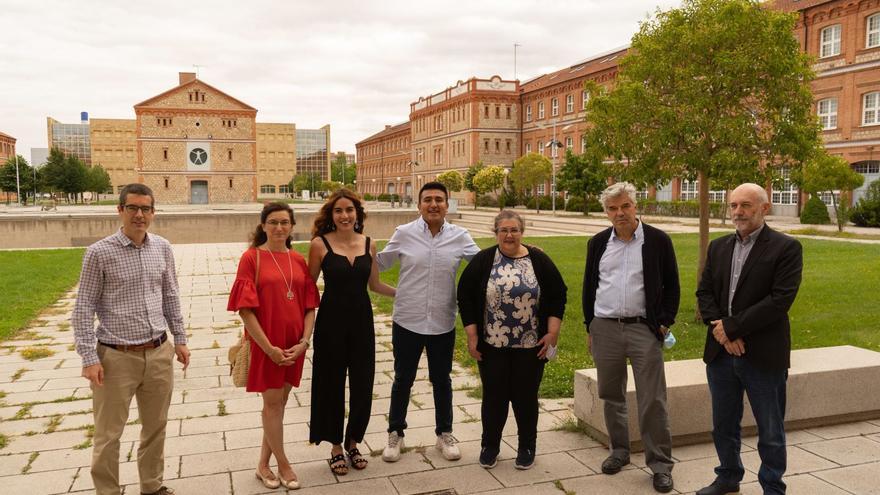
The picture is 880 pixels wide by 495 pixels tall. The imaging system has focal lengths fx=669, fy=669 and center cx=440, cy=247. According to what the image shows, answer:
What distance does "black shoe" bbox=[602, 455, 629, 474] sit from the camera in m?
4.45


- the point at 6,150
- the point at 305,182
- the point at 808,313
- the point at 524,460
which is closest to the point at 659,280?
the point at 524,460

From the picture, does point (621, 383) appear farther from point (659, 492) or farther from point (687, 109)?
point (687, 109)

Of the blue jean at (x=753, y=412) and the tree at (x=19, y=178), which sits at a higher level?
the tree at (x=19, y=178)

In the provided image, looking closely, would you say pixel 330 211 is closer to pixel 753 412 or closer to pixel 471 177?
pixel 753 412

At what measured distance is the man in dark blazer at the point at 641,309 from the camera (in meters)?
4.26

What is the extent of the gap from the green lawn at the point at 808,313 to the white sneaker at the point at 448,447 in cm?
166

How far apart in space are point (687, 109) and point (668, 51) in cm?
91

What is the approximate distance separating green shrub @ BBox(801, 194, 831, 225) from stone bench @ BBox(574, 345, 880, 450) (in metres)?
29.8

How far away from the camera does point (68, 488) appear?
4242 mm

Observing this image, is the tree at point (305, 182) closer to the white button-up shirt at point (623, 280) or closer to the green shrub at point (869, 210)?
the green shrub at point (869, 210)

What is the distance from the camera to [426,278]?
4645 millimetres

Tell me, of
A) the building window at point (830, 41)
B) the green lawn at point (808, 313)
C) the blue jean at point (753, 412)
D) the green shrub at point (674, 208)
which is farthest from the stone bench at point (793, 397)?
the building window at point (830, 41)

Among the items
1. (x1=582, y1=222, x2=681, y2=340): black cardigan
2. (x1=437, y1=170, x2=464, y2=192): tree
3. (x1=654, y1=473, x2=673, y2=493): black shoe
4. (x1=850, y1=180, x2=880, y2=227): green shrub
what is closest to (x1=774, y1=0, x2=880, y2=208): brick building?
(x1=850, y1=180, x2=880, y2=227): green shrub

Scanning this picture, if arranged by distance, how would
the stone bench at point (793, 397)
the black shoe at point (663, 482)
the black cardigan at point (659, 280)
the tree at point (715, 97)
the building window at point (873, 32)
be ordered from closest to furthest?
the black shoe at point (663, 482) → the black cardigan at point (659, 280) → the stone bench at point (793, 397) → the tree at point (715, 97) → the building window at point (873, 32)
